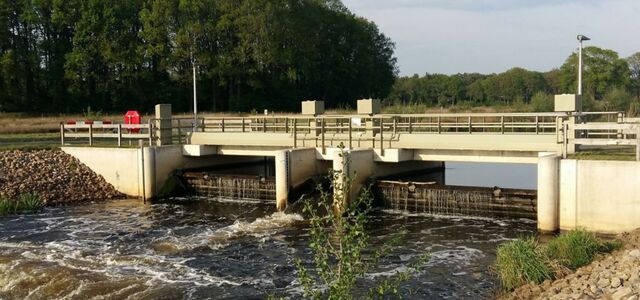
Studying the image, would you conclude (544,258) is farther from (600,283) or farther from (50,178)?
(50,178)

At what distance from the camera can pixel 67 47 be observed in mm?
63562

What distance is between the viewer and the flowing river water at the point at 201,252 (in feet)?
40.6

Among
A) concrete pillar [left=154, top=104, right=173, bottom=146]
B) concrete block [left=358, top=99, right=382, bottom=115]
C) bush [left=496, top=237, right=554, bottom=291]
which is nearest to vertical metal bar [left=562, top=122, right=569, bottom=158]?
bush [left=496, top=237, right=554, bottom=291]

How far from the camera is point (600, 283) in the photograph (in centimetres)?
984

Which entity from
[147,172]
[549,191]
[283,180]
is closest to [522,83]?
[147,172]

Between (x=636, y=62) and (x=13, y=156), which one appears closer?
(x=13, y=156)

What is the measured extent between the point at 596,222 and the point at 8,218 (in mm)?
17158

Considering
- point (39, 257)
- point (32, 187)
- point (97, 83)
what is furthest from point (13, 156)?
point (97, 83)

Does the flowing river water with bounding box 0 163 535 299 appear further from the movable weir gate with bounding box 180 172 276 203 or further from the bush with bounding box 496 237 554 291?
the movable weir gate with bounding box 180 172 276 203

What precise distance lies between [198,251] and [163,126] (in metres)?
11.2

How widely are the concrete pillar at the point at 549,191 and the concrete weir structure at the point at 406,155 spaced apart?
0.02 m

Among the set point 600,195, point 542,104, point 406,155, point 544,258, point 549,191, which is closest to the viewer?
point 544,258

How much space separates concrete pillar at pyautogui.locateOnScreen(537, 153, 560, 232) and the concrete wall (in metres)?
0.12

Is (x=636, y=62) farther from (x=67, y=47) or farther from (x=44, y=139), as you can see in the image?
(x=44, y=139)
